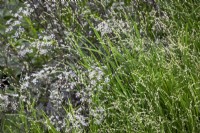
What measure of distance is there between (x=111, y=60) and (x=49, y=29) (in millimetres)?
616

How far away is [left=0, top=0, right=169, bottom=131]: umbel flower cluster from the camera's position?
3.42 meters

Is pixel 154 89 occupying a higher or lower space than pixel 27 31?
lower

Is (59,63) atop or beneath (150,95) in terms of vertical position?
atop

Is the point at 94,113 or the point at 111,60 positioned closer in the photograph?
the point at 94,113

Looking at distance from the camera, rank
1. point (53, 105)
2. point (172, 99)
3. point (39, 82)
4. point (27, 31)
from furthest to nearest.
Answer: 1. point (27, 31)
2. point (39, 82)
3. point (53, 105)
4. point (172, 99)

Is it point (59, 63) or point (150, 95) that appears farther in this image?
point (59, 63)

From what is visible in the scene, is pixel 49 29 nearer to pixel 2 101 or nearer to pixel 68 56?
pixel 68 56

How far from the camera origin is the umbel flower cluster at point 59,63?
3420mm

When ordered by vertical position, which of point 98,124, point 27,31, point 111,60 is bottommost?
point 98,124

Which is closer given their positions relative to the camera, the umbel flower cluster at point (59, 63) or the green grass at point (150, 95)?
the green grass at point (150, 95)

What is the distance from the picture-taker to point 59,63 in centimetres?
380

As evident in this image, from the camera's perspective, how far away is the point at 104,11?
14.0 feet

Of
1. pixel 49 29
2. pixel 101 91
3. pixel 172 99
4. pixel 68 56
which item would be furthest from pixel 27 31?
pixel 172 99

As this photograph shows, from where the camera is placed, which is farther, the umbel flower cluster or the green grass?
the umbel flower cluster
